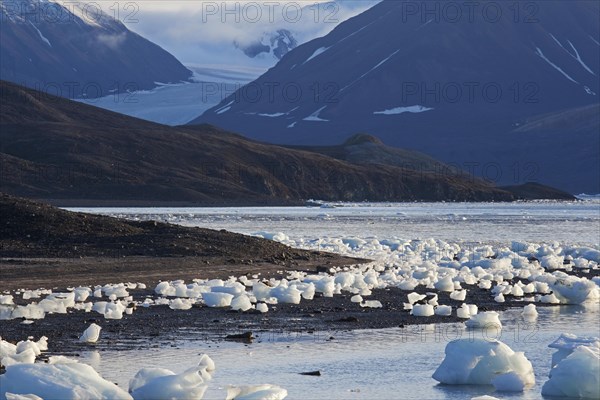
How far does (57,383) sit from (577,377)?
5.08 meters

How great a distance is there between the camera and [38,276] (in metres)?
23.8

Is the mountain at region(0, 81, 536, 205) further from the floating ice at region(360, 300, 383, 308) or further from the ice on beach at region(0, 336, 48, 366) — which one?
the ice on beach at region(0, 336, 48, 366)

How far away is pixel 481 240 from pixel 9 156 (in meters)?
65.3

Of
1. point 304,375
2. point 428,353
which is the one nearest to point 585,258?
point 428,353

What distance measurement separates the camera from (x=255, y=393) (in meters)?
11.5

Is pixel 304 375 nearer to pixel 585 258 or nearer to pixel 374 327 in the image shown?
pixel 374 327

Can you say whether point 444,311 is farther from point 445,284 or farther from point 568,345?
point 568,345

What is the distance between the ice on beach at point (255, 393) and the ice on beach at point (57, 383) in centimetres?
104

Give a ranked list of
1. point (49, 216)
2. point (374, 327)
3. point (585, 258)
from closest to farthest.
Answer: point (374, 327) < point (49, 216) < point (585, 258)

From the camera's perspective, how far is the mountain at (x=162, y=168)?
335 feet

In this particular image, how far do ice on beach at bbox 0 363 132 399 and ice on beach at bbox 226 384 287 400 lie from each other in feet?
3.41

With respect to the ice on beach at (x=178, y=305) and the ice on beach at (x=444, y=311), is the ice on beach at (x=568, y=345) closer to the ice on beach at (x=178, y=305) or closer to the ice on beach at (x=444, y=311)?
the ice on beach at (x=444, y=311)

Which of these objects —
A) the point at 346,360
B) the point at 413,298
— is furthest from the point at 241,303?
the point at 346,360

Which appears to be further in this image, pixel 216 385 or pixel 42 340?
pixel 42 340
